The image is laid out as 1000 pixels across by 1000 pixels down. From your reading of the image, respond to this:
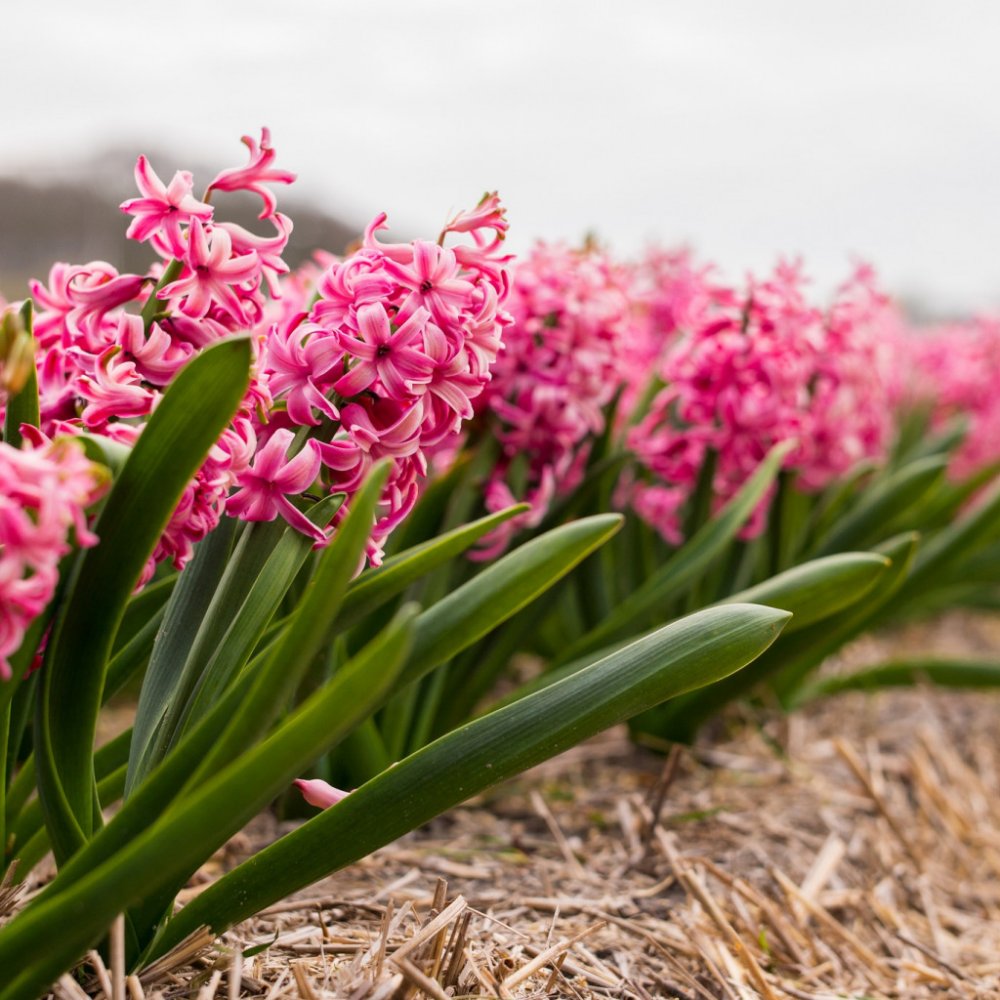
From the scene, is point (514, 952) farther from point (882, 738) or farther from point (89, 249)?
point (89, 249)

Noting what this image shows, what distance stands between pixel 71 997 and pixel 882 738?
7.33ft

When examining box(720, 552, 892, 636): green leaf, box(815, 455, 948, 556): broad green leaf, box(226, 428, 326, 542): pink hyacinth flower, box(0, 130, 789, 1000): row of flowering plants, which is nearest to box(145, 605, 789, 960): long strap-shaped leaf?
box(0, 130, 789, 1000): row of flowering plants

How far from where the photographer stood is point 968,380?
387cm

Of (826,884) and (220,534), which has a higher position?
(220,534)

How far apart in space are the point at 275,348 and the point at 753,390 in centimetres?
120

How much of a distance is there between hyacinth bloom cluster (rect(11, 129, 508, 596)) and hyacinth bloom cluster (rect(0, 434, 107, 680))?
25cm

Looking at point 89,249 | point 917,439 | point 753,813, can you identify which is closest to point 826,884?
point 753,813

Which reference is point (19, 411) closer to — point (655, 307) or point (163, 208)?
point (163, 208)

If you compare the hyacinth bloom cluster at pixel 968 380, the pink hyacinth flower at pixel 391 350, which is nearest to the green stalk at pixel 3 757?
the pink hyacinth flower at pixel 391 350

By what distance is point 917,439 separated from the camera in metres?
4.34

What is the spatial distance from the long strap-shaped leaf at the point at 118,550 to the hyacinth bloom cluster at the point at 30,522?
140 mm

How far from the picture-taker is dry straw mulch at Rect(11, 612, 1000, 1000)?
1.15 m

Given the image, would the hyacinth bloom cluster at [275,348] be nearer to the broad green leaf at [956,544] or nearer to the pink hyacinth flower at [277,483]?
the pink hyacinth flower at [277,483]

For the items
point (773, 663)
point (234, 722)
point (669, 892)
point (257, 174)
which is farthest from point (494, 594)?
point (773, 663)
